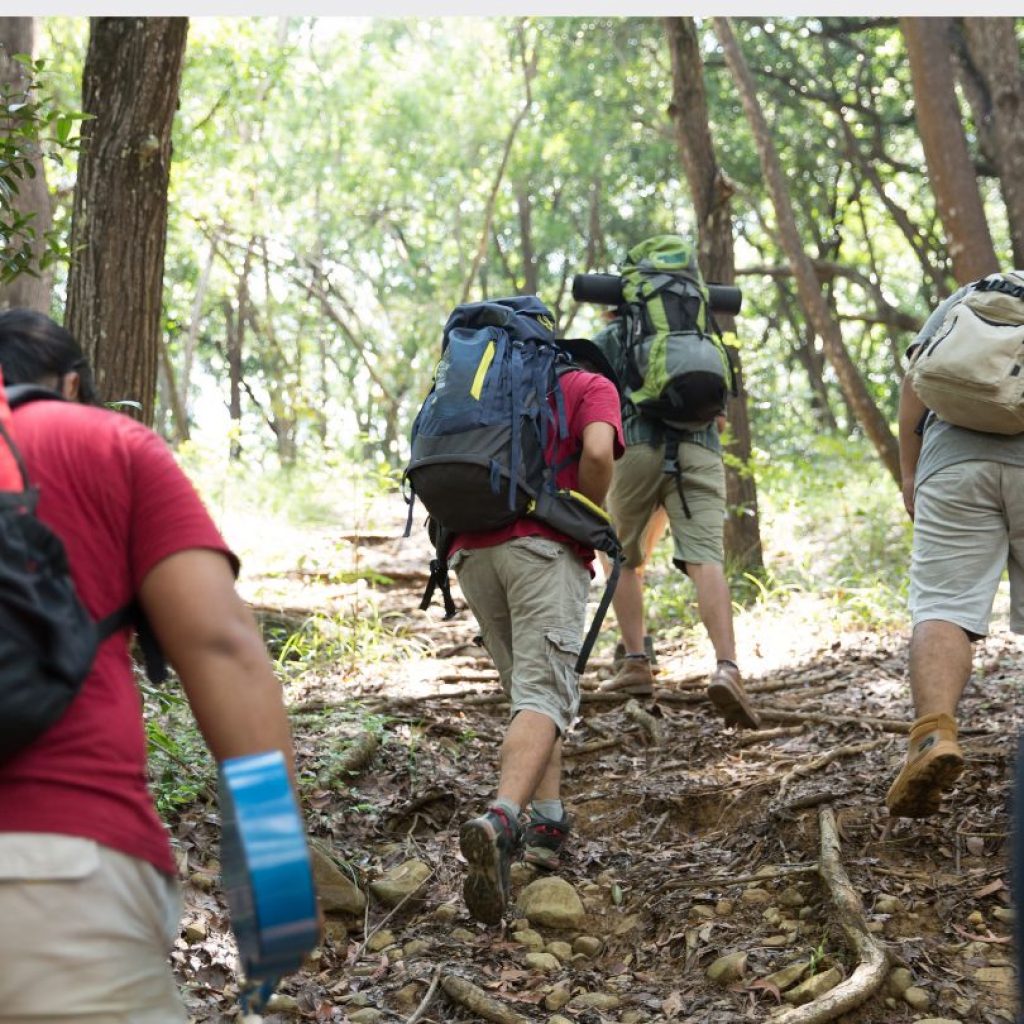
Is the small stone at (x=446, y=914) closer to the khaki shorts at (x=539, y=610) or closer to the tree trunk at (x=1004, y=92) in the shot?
the khaki shorts at (x=539, y=610)

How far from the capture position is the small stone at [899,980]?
3506mm

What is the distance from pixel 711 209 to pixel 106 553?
28.9ft

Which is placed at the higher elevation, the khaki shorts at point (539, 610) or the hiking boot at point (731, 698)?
the khaki shorts at point (539, 610)

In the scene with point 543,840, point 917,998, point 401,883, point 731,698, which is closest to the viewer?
point 917,998

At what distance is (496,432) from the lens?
4289 mm

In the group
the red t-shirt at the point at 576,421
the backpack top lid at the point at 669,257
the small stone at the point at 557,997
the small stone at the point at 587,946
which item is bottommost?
the small stone at the point at 587,946

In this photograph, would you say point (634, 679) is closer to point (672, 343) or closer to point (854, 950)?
point (672, 343)

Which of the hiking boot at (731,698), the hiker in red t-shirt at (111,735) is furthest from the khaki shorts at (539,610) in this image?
the hiker in red t-shirt at (111,735)

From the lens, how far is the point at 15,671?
1625mm

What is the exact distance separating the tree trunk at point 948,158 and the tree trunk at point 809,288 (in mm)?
1082

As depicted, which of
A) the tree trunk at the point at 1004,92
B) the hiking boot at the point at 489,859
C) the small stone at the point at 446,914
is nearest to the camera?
the hiking boot at the point at 489,859

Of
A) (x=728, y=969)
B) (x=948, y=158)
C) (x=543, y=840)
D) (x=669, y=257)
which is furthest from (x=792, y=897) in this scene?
(x=948, y=158)

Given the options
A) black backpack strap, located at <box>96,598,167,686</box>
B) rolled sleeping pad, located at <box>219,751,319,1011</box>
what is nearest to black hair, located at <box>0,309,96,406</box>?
black backpack strap, located at <box>96,598,167,686</box>

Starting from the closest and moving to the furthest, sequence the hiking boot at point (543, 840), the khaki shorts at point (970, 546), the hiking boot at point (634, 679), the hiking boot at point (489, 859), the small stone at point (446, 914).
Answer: the hiking boot at point (489, 859) → the khaki shorts at point (970, 546) → the small stone at point (446, 914) → the hiking boot at point (543, 840) → the hiking boot at point (634, 679)
